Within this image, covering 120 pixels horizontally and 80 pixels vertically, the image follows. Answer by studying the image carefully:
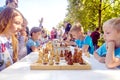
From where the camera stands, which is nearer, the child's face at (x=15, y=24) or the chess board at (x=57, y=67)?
the chess board at (x=57, y=67)

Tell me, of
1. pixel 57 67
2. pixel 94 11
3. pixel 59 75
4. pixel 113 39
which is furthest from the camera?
pixel 94 11

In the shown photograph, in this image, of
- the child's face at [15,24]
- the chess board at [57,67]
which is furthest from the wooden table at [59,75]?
the child's face at [15,24]

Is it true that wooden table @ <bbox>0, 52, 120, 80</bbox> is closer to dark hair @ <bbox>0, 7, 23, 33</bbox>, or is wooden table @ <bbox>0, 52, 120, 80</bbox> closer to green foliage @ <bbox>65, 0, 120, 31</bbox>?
dark hair @ <bbox>0, 7, 23, 33</bbox>

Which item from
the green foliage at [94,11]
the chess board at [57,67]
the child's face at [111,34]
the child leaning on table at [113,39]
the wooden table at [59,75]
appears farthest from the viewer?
the green foliage at [94,11]

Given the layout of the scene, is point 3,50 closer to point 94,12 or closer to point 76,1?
point 94,12

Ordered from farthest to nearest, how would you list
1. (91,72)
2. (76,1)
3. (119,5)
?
(76,1) < (119,5) < (91,72)

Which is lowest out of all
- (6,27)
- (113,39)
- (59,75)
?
(59,75)

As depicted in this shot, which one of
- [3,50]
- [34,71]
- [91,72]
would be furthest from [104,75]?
[3,50]

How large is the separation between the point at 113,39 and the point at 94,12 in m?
15.3

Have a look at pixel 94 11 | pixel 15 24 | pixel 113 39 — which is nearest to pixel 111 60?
pixel 113 39

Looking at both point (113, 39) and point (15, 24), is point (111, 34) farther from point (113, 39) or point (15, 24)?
point (15, 24)

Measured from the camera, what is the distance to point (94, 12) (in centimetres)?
1698

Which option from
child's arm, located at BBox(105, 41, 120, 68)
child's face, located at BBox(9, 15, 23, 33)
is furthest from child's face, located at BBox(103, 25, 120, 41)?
child's face, located at BBox(9, 15, 23, 33)

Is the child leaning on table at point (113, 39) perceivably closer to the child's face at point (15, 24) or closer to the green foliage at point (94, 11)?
the child's face at point (15, 24)
